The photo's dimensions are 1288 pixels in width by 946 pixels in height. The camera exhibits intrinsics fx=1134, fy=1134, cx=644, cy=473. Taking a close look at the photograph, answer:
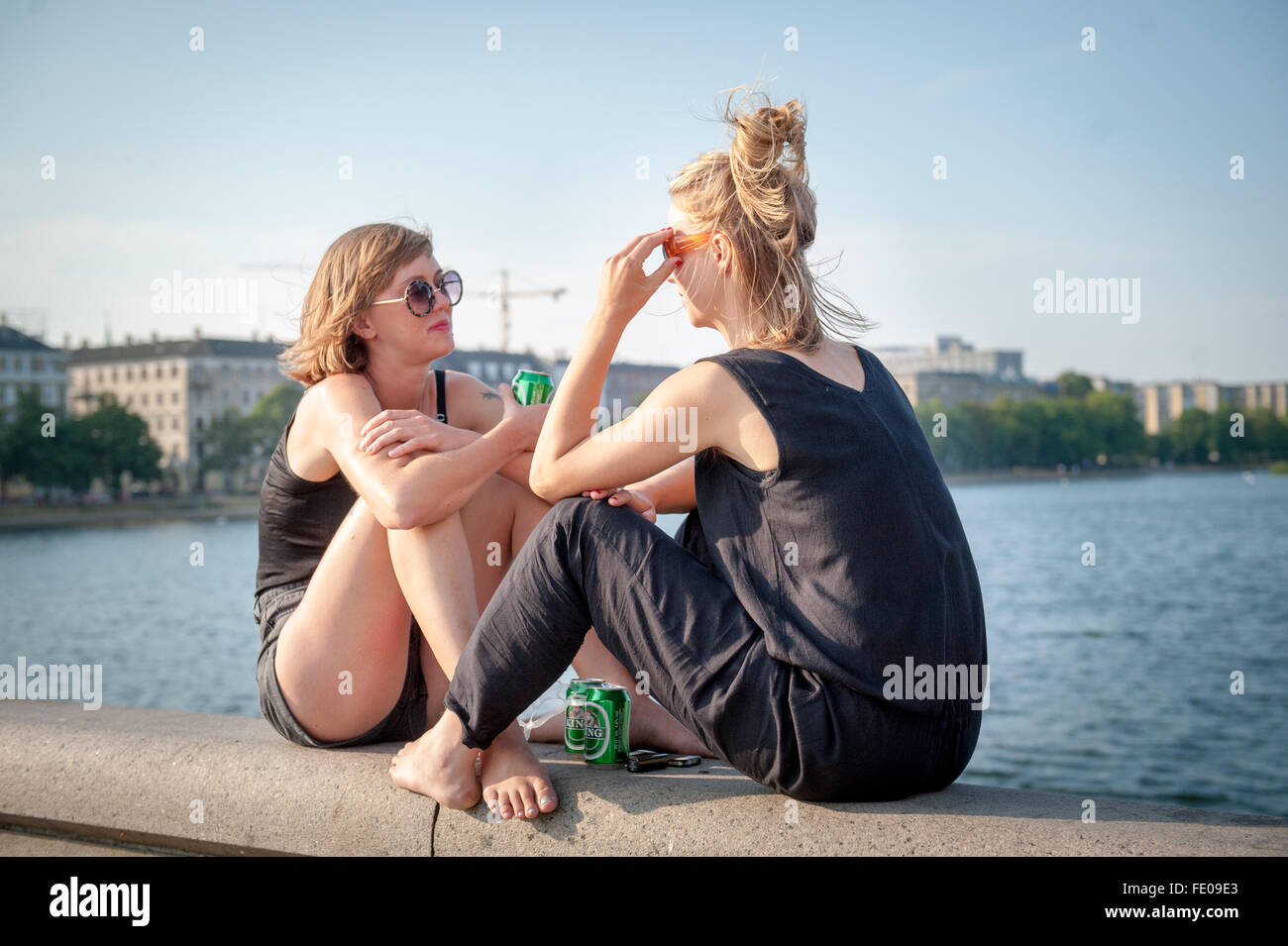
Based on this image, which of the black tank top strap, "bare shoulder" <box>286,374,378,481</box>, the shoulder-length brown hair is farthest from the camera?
the black tank top strap

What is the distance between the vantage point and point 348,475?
2.45 metres

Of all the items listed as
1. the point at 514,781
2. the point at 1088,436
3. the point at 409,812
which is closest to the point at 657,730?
the point at 514,781

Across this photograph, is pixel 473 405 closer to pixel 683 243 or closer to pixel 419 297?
pixel 419 297

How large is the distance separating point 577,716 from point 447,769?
0.35m

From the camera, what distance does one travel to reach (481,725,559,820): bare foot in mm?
2066

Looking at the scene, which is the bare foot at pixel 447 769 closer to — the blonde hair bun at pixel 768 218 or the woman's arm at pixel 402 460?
the woman's arm at pixel 402 460

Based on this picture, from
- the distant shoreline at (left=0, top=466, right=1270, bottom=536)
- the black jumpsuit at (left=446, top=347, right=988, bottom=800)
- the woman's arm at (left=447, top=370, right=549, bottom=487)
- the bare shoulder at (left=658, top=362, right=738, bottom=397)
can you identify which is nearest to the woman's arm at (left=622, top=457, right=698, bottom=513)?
the black jumpsuit at (left=446, top=347, right=988, bottom=800)

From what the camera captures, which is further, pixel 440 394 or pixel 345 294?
pixel 440 394

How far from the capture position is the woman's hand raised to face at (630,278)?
218cm

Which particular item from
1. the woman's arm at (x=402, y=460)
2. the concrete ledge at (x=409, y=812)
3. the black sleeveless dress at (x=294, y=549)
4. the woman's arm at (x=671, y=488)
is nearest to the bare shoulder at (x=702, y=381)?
the woman's arm at (x=671, y=488)

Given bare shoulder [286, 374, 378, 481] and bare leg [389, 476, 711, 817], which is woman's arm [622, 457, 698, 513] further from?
bare shoulder [286, 374, 378, 481]

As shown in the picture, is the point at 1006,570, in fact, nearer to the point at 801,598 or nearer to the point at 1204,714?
the point at 1204,714

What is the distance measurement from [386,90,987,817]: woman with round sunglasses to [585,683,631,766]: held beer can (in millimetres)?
274

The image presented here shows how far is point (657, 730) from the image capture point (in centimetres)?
250
